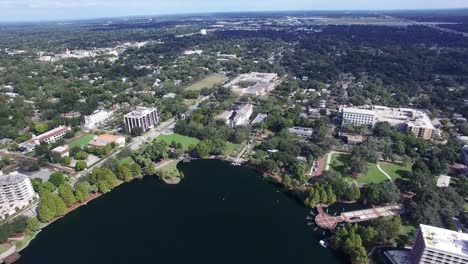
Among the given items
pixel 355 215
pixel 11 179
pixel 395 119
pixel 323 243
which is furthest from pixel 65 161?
pixel 395 119

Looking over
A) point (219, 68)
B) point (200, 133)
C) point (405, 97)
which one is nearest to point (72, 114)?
point (200, 133)

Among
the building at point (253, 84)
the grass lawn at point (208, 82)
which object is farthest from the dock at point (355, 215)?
the grass lawn at point (208, 82)

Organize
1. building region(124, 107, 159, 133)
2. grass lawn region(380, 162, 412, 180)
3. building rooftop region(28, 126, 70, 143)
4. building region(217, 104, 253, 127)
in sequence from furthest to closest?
building region(217, 104, 253, 127) → building region(124, 107, 159, 133) → building rooftop region(28, 126, 70, 143) → grass lawn region(380, 162, 412, 180)

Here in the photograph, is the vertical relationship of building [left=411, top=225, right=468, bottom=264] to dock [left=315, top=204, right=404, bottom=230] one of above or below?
above

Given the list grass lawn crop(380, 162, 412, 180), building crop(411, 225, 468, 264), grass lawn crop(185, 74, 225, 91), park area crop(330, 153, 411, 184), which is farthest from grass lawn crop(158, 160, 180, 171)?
grass lawn crop(185, 74, 225, 91)

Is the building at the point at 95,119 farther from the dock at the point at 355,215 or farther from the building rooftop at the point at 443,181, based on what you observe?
the building rooftop at the point at 443,181

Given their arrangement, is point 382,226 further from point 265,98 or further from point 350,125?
point 265,98

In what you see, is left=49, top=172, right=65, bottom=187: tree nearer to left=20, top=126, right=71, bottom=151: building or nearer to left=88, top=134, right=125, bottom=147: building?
left=88, top=134, right=125, bottom=147: building
